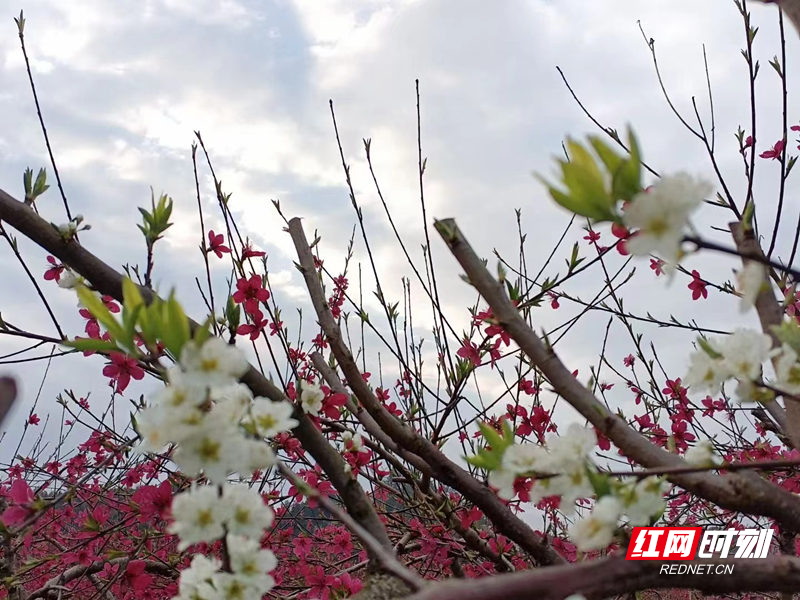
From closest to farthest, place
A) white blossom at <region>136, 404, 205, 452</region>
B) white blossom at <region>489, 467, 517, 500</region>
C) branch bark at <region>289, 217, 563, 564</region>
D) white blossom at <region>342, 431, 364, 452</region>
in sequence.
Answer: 1. white blossom at <region>136, 404, 205, 452</region>
2. white blossom at <region>489, 467, 517, 500</region>
3. branch bark at <region>289, 217, 563, 564</region>
4. white blossom at <region>342, 431, 364, 452</region>

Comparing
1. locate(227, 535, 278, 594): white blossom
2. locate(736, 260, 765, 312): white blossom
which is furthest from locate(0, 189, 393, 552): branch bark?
locate(736, 260, 765, 312): white blossom

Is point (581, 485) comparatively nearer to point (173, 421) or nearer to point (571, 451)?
point (571, 451)

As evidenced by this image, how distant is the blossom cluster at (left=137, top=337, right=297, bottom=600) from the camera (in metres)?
0.65

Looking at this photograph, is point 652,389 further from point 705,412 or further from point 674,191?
point 674,191

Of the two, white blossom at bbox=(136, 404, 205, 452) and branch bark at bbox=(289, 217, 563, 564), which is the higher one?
branch bark at bbox=(289, 217, 563, 564)

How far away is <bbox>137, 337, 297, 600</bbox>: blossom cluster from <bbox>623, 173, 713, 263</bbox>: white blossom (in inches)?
18.5

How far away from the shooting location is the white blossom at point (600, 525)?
2.27ft

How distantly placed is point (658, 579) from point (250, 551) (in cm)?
51

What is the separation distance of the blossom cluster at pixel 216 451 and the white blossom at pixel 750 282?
620mm

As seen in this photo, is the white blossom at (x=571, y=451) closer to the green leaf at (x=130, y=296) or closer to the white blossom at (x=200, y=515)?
the white blossom at (x=200, y=515)

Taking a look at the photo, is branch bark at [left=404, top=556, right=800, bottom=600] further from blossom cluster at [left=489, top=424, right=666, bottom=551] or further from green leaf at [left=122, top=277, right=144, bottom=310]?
→ green leaf at [left=122, top=277, right=144, bottom=310]

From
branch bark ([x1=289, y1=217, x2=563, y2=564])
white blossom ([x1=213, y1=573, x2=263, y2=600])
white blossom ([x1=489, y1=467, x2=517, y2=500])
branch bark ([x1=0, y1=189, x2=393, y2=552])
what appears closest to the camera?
white blossom ([x1=213, y1=573, x2=263, y2=600])

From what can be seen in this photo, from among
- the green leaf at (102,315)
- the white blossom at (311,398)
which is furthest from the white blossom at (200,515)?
the white blossom at (311,398)

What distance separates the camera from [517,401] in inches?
114
